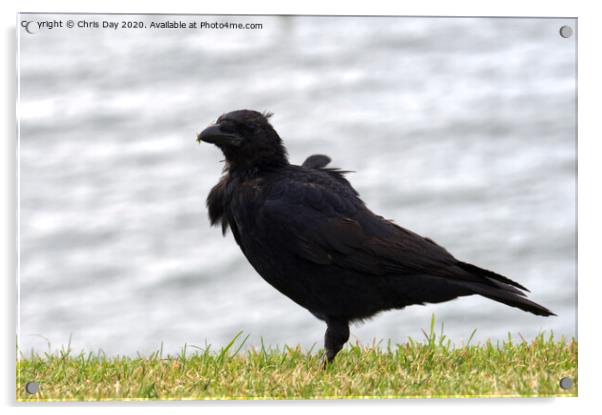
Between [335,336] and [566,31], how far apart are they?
2.14m

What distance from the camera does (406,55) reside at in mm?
6359

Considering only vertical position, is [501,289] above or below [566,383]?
above

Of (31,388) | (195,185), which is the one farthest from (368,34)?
(31,388)

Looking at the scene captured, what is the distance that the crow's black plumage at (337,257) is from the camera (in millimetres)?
6273

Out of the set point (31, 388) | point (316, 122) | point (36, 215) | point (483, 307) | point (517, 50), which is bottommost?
point (31, 388)

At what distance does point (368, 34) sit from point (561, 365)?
2103 mm

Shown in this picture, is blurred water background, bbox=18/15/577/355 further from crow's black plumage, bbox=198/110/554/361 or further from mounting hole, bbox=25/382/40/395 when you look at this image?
mounting hole, bbox=25/382/40/395

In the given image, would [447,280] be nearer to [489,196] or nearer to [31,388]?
[489,196]

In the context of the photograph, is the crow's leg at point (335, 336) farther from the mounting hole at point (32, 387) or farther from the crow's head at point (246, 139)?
the mounting hole at point (32, 387)

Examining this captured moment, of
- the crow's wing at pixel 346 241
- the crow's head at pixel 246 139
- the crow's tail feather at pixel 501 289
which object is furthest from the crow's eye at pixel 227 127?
the crow's tail feather at pixel 501 289

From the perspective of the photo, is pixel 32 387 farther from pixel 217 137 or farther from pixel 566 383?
pixel 566 383

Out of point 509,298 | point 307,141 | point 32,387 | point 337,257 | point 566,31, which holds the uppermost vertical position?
point 566,31

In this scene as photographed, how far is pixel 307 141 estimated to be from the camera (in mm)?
6535

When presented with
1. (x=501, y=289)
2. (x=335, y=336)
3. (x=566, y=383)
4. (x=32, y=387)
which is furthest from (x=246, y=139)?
(x=566, y=383)
